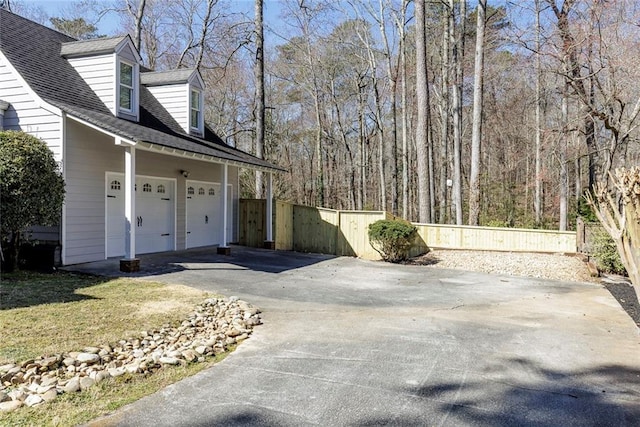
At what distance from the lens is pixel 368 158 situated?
2677cm

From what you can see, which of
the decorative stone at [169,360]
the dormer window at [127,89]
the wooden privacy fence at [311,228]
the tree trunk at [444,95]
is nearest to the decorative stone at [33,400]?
the decorative stone at [169,360]

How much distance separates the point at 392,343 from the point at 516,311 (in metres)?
2.92

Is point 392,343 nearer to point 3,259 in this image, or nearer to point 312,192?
point 3,259

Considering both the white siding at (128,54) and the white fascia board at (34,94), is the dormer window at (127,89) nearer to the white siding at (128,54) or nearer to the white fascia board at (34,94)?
the white siding at (128,54)

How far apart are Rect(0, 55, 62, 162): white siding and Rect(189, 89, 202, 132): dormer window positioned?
5119 mm

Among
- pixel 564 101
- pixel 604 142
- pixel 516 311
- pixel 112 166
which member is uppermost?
pixel 564 101

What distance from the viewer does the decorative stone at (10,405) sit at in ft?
9.83

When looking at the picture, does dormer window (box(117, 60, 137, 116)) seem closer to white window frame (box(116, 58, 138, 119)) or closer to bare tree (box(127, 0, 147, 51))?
white window frame (box(116, 58, 138, 119))

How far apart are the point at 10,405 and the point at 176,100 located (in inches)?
459

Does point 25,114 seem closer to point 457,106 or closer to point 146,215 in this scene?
point 146,215

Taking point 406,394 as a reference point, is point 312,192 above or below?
above

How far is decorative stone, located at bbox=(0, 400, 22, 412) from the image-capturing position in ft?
9.83

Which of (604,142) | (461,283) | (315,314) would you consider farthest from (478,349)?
(604,142)

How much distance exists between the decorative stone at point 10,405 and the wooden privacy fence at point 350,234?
34.9 feet
